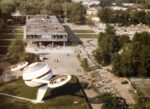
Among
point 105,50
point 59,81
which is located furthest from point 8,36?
point 59,81

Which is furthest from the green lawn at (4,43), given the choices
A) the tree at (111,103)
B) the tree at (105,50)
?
the tree at (111,103)

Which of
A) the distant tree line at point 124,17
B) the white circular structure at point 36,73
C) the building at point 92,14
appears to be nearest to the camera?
the white circular structure at point 36,73

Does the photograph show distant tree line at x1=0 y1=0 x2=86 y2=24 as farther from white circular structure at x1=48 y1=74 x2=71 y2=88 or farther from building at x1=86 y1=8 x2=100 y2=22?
white circular structure at x1=48 y1=74 x2=71 y2=88

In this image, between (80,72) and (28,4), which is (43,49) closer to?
(80,72)

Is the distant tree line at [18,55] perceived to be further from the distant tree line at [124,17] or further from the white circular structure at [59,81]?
the distant tree line at [124,17]

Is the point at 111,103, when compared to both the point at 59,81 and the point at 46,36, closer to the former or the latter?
the point at 59,81

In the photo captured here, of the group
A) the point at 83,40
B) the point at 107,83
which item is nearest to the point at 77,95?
the point at 107,83
